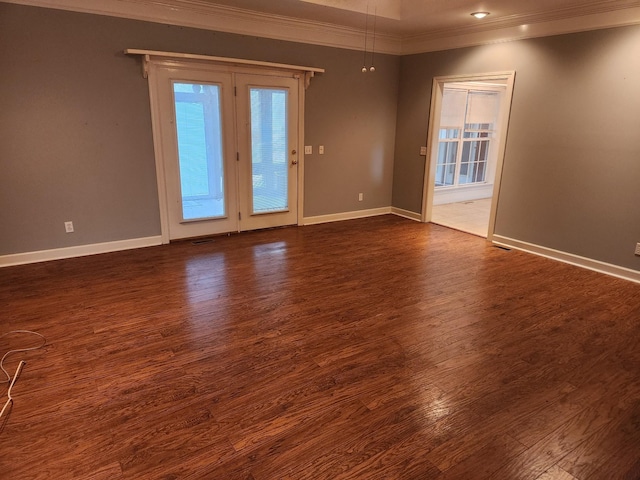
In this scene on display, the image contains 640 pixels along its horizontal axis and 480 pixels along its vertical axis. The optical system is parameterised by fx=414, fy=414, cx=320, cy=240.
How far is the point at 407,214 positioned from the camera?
670cm

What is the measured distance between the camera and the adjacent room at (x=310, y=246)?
207 centimetres

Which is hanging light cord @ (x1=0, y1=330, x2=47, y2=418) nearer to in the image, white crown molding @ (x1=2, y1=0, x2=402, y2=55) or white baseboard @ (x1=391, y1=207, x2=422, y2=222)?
white crown molding @ (x1=2, y1=0, x2=402, y2=55)

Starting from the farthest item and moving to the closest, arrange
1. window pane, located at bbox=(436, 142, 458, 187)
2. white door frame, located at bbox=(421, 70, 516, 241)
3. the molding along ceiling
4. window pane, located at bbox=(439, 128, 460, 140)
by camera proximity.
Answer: window pane, located at bbox=(436, 142, 458, 187) < window pane, located at bbox=(439, 128, 460, 140) < white door frame, located at bbox=(421, 70, 516, 241) < the molding along ceiling

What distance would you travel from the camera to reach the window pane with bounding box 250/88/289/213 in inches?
209

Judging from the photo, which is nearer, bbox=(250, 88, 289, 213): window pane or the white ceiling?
the white ceiling

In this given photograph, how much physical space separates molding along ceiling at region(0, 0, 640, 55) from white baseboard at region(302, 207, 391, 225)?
7.85 feet

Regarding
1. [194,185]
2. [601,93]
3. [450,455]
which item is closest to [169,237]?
[194,185]

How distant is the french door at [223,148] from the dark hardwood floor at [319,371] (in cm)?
102

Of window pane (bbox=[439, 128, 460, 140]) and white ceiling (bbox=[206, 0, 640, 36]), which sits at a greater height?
white ceiling (bbox=[206, 0, 640, 36])

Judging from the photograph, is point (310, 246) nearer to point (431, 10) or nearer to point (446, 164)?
point (431, 10)

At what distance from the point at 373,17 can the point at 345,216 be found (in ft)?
9.08

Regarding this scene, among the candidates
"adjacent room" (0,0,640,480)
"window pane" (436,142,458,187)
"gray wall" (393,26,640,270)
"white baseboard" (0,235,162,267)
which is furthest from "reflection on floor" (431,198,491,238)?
"white baseboard" (0,235,162,267)

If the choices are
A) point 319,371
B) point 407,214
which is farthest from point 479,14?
point 319,371

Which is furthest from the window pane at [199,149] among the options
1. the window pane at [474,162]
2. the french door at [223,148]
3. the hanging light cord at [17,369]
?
the window pane at [474,162]
